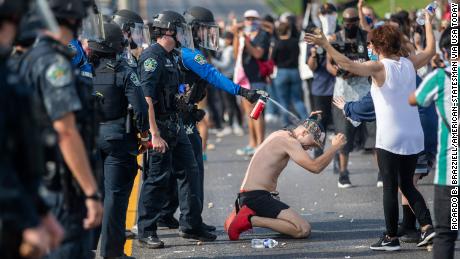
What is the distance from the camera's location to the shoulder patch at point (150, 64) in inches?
339

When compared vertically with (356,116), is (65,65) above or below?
above

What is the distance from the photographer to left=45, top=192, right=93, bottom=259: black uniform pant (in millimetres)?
5445

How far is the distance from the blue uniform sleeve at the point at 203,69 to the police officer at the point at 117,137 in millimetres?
1267

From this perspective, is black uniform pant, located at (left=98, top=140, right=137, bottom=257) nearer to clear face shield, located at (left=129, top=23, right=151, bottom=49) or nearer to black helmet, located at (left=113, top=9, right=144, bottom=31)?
black helmet, located at (left=113, top=9, right=144, bottom=31)

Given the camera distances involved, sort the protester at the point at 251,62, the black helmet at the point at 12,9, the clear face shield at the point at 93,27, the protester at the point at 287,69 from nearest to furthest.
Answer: the black helmet at the point at 12,9
the clear face shield at the point at 93,27
the protester at the point at 251,62
the protester at the point at 287,69

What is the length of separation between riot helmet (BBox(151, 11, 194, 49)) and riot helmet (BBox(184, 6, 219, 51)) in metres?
0.52

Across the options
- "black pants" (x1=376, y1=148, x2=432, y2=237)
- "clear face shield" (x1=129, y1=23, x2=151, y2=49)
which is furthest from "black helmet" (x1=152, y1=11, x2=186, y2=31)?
"black pants" (x1=376, y1=148, x2=432, y2=237)

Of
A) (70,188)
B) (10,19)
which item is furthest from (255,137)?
(10,19)

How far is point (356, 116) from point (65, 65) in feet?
13.8

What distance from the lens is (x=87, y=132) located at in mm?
5602

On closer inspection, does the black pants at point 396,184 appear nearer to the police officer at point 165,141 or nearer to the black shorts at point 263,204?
the black shorts at point 263,204

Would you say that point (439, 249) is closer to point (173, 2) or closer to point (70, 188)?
point (70, 188)

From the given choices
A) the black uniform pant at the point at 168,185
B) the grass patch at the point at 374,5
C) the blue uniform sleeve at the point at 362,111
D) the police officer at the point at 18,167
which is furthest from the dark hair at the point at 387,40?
the grass patch at the point at 374,5

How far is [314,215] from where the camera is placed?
10164 mm
